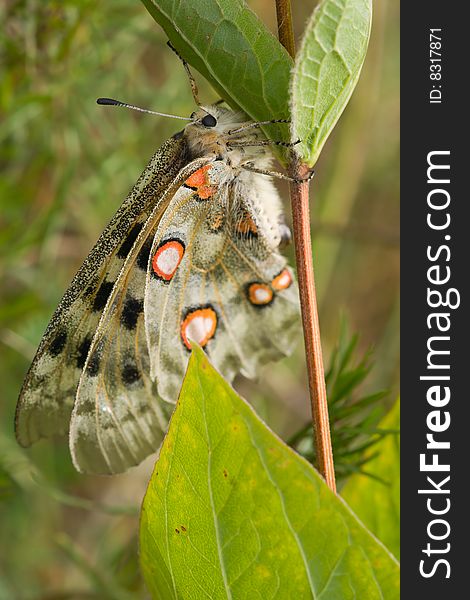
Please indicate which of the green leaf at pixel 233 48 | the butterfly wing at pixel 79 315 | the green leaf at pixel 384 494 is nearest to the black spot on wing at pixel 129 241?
the butterfly wing at pixel 79 315

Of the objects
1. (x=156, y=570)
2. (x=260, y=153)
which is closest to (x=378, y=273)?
(x=260, y=153)

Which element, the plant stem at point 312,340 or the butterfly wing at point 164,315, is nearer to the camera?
the plant stem at point 312,340

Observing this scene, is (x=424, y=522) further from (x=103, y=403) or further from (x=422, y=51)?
(x=422, y=51)

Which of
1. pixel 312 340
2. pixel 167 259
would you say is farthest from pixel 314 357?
pixel 167 259

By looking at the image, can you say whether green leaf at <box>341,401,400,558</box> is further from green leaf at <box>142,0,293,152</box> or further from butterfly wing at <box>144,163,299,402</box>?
green leaf at <box>142,0,293,152</box>

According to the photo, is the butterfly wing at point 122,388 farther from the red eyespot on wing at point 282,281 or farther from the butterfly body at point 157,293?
the red eyespot on wing at point 282,281

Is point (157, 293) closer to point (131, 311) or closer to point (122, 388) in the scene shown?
point (131, 311)
